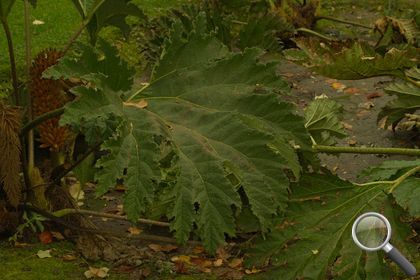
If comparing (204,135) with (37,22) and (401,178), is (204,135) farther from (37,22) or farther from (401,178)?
(37,22)

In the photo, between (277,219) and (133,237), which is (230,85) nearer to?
(277,219)

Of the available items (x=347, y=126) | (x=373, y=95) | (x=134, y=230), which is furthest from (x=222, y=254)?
(x=373, y=95)

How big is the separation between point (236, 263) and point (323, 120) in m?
0.77

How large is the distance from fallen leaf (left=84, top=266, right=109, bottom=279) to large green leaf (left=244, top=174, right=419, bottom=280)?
562 mm

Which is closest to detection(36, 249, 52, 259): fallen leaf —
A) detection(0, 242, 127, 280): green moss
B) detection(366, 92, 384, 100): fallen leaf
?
detection(0, 242, 127, 280): green moss

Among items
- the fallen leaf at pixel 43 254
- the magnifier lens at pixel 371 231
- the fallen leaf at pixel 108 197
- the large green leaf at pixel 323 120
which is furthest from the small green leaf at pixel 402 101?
the magnifier lens at pixel 371 231

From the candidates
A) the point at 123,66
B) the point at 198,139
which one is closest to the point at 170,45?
the point at 123,66

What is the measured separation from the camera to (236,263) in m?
3.21

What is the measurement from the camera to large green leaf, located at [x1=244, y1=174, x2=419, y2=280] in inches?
109

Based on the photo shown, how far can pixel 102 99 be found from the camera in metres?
2.60

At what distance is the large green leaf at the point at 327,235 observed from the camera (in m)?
2.77

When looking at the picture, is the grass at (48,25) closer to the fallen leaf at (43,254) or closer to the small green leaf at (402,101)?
the fallen leaf at (43,254)

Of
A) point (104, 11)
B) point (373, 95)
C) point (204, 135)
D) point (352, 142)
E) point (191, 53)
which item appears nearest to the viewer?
point (204, 135)

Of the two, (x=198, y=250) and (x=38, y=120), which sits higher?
(x=38, y=120)
